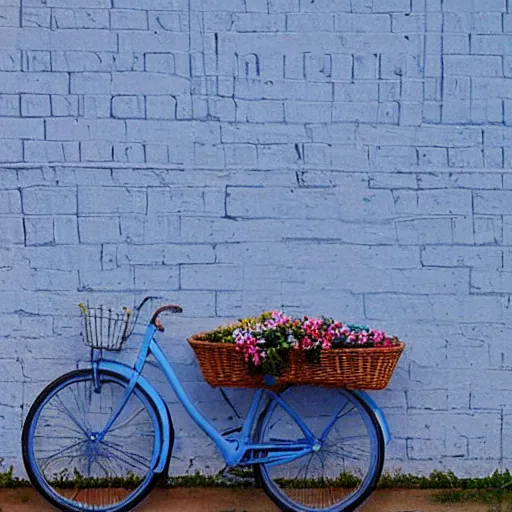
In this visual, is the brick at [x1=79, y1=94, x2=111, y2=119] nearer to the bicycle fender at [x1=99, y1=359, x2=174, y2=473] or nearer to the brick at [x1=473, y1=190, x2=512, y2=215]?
the bicycle fender at [x1=99, y1=359, x2=174, y2=473]

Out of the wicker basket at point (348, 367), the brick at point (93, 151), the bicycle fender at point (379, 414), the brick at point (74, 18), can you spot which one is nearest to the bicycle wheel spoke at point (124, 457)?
the wicker basket at point (348, 367)

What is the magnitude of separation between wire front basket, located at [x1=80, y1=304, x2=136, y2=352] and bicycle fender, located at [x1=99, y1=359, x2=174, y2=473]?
0.10 m

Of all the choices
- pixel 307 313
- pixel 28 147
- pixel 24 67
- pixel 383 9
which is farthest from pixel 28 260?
pixel 383 9

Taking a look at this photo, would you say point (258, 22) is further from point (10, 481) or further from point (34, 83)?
point (10, 481)

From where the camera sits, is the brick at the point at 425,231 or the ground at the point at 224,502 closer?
the ground at the point at 224,502

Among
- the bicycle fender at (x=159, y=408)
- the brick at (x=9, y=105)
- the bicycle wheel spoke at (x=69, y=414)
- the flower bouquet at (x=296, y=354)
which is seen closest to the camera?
the flower bouquet at (x=296, y=354)

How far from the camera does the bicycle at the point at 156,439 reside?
5582mm

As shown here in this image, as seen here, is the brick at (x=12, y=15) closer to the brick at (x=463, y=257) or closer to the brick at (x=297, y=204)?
the brick at (x=297, y=204)

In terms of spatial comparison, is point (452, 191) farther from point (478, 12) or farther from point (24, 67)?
point (24, 67)

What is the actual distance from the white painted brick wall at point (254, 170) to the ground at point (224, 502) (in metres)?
0.41

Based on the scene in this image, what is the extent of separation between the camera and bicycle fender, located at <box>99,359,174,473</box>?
5566 mm

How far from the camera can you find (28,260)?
5.92 m

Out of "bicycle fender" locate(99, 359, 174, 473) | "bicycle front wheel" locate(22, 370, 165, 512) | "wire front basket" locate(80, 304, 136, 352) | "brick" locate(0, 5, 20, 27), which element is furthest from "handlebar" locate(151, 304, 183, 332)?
"brick" locate(0, 5, 20, 27)

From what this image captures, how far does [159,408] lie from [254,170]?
151cm
